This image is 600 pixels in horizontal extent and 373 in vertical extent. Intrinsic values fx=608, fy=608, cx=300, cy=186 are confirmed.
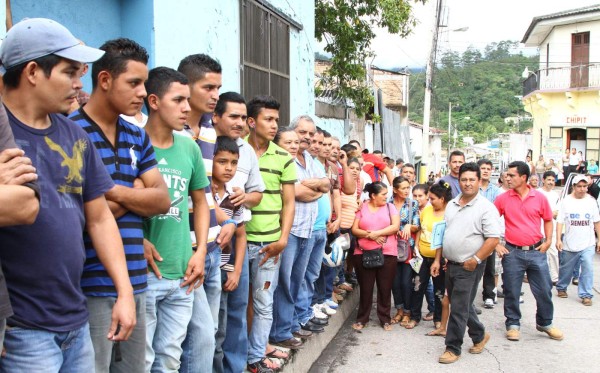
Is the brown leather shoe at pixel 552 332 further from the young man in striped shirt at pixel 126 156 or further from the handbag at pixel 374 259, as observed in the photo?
the young man in striped shirt at pixel 126 156

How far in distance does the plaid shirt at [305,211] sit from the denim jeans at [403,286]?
2263 millimetres

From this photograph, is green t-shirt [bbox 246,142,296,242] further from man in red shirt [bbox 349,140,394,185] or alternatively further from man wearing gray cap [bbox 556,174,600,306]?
man wearing gray cap [bbox 556,174,600,306]

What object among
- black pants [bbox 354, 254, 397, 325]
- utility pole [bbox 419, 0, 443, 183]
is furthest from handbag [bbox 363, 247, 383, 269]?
utility pole [bbox 419, 0, 443, 183]

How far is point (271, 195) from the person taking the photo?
4809 mm

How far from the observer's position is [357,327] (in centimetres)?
743

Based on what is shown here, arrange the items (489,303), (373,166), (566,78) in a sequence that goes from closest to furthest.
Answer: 1. (489,303)
2. (373,166)
3. (566,78)

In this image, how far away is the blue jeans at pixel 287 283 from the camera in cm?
532

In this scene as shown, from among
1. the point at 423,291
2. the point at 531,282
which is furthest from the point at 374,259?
the point at 531,282

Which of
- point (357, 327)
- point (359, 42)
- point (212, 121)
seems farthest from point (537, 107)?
point (212, 121)

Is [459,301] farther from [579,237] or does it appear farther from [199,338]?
[579,237]

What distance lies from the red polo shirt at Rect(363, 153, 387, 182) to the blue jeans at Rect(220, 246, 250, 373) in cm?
537

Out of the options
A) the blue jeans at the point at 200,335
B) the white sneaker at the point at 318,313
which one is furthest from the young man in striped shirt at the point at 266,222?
the white sneaker at the point at 318,313

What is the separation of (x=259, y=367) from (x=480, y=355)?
2930 mm

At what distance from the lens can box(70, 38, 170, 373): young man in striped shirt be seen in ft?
9.14
